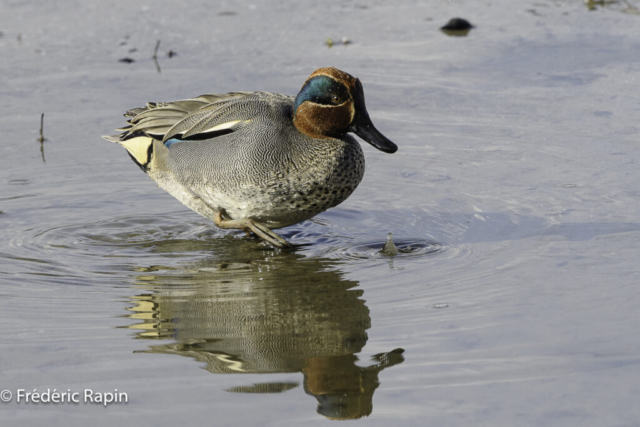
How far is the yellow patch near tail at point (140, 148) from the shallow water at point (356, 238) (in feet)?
1.15

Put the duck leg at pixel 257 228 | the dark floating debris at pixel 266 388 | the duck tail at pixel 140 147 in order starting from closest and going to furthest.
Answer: the dark floating debris at pixel 266 388 → the duck leg at pixel 257 228 → the duck tail at pixel 140 147

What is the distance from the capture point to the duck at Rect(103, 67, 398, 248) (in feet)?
18.3

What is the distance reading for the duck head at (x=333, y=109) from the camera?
557 centimetres

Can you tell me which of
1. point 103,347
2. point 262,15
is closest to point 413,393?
point 103,347

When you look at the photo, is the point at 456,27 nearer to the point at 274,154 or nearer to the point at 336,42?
the point at 336,42

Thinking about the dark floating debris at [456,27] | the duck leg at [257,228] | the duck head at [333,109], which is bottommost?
the duck leg at [257,228]

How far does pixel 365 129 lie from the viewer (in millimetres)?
5684

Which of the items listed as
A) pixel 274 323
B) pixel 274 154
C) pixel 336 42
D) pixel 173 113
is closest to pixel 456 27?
pixel 336 42

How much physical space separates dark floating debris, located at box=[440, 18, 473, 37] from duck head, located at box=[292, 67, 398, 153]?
14.2 feet

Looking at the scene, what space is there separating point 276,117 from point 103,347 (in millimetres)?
2143

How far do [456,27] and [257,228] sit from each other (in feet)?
15.8

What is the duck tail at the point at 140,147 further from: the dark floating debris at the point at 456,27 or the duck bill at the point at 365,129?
the dark floating debris at the point at 456,27

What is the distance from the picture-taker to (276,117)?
19.0 feet

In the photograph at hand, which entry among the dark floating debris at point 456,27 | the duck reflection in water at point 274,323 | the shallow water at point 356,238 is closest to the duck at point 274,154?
the shallow water at point 356,238
